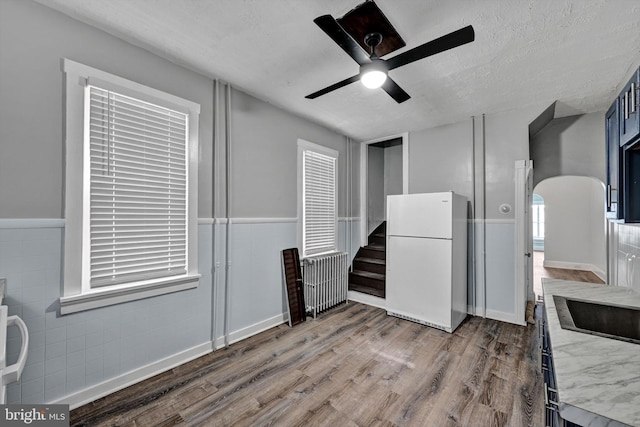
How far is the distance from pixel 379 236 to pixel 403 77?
2.86 m

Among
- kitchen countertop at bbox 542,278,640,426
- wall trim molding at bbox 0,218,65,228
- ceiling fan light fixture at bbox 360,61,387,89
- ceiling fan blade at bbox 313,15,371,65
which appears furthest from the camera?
ceiling fan light fixture at bbox 360,61,387,89

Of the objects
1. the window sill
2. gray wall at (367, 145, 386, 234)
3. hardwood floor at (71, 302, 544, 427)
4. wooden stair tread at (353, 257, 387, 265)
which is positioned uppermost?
gray wall at (367, 145, 386, 234)

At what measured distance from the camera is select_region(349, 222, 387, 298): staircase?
4137 mm

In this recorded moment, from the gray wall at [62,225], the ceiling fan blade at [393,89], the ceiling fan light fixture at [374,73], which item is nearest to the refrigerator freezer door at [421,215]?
the ceiling fan blade at [393,89]

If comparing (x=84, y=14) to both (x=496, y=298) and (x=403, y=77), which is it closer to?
(x=403, y=77)

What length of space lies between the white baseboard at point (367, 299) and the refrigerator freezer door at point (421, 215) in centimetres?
104

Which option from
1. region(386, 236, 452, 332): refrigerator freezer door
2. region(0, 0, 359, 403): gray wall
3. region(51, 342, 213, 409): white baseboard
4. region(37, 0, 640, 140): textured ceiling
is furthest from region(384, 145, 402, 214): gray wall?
region(51, 342, 213, 409): white baseboard

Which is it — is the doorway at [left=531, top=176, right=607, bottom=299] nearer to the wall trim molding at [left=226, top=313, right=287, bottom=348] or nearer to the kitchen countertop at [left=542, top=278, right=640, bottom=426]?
the wall trim molding at [left=226, top=313, right=287, bottom=348]

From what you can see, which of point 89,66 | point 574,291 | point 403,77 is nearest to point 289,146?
point 403,77

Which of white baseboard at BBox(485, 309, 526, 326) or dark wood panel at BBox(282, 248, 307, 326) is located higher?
dark wood panel at BBox(282, 248, 307, 326)

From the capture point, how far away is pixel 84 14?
1.83 m

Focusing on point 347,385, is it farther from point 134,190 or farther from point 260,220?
point 134,190

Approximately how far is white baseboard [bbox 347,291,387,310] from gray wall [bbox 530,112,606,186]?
8.90ft

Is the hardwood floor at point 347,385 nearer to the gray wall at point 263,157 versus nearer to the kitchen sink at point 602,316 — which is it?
the kitchen sink at point 602,316
